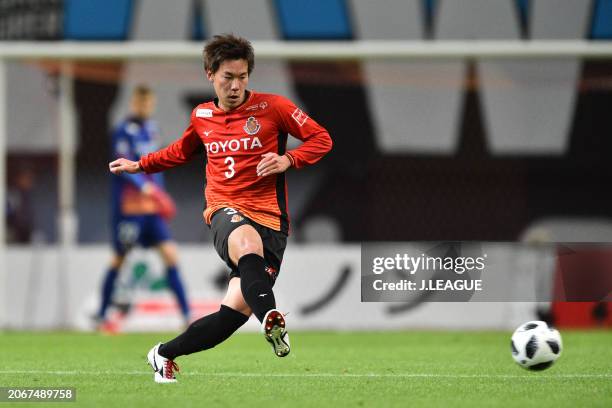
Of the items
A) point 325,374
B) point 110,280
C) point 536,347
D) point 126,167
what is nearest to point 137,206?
point 110,280

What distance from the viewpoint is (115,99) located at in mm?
12992

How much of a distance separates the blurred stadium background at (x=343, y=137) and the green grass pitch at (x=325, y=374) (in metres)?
1.83

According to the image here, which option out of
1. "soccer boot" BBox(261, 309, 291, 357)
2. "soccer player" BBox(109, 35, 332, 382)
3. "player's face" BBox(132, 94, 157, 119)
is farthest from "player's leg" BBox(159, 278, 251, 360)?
"player's face" BBox(132, 94, 157, 119)

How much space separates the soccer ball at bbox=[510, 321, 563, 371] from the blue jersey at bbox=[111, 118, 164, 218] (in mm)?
5354

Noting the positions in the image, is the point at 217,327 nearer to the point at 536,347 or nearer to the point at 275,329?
the point at 275,329

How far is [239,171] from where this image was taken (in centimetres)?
594

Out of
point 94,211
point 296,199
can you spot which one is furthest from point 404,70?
point 94,211

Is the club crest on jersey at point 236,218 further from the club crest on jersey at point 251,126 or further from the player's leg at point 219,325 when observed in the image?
the club crest on jersey at point 251,126

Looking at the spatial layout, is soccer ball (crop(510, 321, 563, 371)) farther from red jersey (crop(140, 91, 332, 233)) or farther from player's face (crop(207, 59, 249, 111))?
player's face (crop(207, 59, 249, 111))

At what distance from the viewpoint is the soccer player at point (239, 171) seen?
573 centimetres

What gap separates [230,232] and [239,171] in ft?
1.26

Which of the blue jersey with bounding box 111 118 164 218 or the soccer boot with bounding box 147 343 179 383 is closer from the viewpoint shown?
the soccer boot with bounding box 147 343 179 383

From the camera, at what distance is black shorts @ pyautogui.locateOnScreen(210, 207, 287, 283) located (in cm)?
574

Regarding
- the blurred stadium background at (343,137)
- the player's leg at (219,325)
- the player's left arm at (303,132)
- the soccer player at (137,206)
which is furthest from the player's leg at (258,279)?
the blurred stadium background at (343,137)
